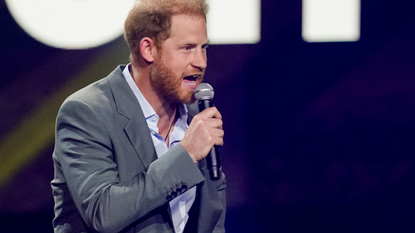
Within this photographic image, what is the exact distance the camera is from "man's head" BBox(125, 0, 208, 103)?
1.61m

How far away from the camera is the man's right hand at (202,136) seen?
1281 millimetres

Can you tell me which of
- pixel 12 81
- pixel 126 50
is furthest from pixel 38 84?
pixel 126 50

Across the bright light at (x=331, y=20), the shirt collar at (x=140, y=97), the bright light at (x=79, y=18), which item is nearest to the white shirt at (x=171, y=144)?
the shirt collar at (x=140, y=97)

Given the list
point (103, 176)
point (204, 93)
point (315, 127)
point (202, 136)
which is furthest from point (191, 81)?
point (315, 127)

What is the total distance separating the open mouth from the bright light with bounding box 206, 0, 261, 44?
107 centimetres

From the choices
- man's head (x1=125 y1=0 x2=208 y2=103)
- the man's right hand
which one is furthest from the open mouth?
the man's right hand

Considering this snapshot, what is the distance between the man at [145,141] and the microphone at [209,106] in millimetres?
39

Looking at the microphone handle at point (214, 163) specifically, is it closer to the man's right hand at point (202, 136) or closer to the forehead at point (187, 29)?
the man's right hand at point (202, 136)

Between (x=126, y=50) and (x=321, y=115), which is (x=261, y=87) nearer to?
(x=321, y=115)

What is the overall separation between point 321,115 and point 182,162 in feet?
5.61

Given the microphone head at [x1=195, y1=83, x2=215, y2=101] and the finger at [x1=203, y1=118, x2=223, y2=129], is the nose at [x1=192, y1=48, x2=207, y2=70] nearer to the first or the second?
the microphone head at [x1=195, y1=83, x2=215, y2=101]

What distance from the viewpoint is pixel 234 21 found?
266 cm

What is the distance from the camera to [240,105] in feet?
9.04

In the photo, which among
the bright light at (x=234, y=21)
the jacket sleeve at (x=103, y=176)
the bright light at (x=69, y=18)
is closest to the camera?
the jacket sleeve at (x=103, y=176)
